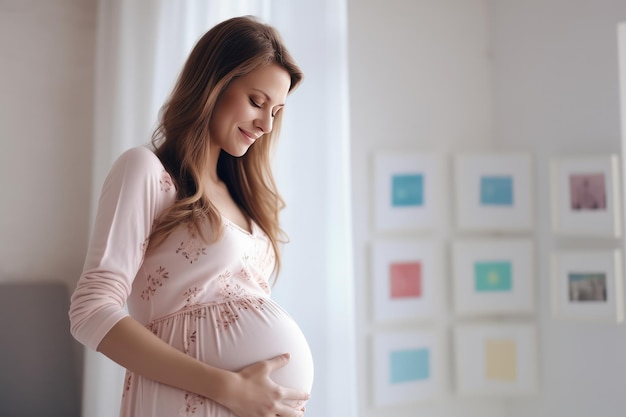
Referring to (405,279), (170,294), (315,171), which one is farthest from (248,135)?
(405,279)

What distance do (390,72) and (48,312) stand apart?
4.88 ft

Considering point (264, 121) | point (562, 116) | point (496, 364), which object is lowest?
point (496, 364)

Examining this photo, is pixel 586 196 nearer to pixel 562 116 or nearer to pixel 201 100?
pixel 562 116

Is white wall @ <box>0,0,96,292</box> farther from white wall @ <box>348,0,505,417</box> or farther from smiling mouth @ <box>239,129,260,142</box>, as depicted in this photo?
smiling mouth @ <box>239,129,260,142</box>

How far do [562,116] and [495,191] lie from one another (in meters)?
0.37

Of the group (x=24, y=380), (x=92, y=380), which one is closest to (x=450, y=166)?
(x=92, y=380)

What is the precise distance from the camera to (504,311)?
2.60 m

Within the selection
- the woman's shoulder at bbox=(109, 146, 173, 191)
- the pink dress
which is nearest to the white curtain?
the pink dress

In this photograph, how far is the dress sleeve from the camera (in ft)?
3.44

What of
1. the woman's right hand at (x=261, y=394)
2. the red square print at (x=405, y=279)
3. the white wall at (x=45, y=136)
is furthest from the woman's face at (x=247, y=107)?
the red square print at (x=405, y=279)

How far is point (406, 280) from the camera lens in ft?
8.31

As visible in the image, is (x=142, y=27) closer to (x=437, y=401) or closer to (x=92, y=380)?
(x=92, y=380)

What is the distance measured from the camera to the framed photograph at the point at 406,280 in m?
2.49

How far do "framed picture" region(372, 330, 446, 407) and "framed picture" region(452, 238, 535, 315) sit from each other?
22cm
